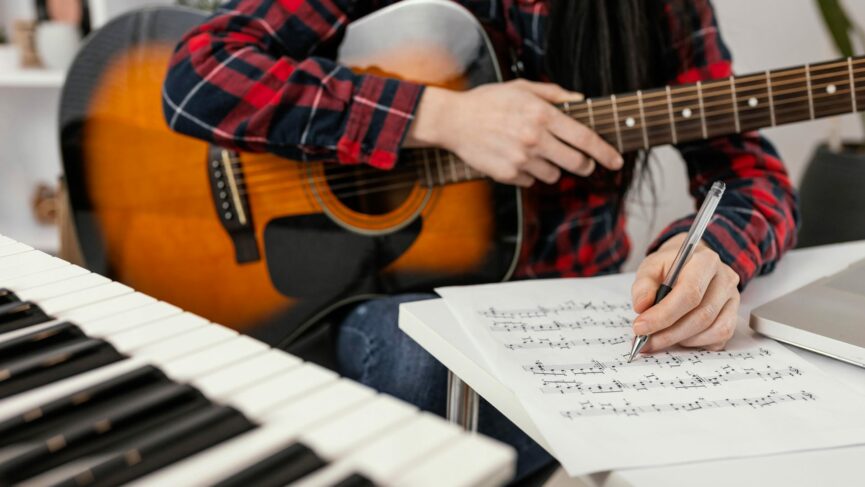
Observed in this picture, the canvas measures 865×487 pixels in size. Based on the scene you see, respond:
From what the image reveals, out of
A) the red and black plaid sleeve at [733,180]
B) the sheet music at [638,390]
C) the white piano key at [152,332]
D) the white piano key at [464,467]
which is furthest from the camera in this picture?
the red and black plaid sleeve at [733,180]

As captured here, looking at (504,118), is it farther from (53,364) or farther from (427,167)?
(53,364)

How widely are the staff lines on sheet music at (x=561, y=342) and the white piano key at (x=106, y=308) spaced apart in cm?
31

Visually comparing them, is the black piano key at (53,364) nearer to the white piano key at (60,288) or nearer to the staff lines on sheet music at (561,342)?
the white piano key at (60,288)

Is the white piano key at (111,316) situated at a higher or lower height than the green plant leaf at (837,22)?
lower

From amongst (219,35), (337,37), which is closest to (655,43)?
(337,37)

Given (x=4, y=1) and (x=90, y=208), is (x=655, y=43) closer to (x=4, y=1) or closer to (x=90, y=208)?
(x=90, y=208)

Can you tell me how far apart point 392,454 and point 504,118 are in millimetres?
671

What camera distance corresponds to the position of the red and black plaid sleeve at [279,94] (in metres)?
0.92

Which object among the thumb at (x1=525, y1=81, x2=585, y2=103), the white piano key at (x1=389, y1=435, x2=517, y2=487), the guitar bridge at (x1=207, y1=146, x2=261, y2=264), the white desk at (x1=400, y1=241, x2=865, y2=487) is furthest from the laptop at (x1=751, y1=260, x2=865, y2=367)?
the guitar bridge at (x1=207, y1=146, x2=261, y2=264)

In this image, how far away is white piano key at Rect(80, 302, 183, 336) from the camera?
1.18ft

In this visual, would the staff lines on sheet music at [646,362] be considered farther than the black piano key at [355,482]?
Yes

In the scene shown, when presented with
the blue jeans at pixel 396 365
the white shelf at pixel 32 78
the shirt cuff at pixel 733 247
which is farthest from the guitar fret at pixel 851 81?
the white shelf at pixel 32 78

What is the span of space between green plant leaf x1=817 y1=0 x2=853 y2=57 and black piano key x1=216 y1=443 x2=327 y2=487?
1610mm

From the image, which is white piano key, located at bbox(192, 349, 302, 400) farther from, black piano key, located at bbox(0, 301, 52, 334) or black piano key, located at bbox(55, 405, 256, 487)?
black piano key, located at bbox(0, 301, 52, 334)
